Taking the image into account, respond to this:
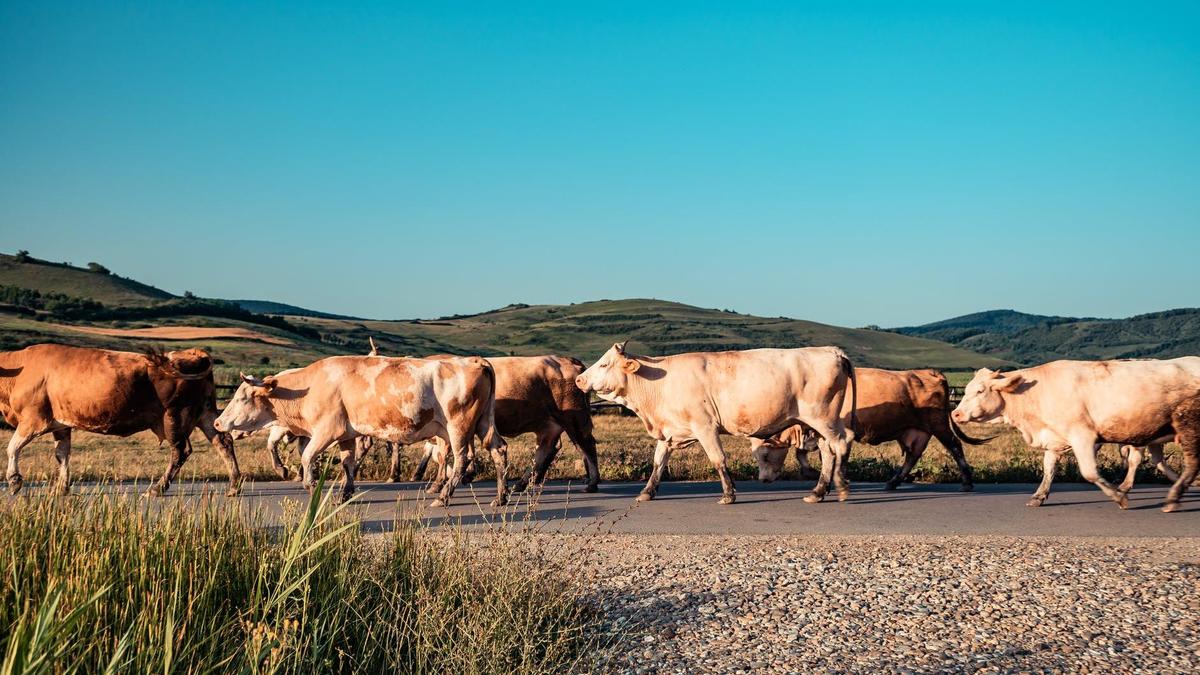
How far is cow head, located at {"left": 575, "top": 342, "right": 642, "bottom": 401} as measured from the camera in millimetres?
14617

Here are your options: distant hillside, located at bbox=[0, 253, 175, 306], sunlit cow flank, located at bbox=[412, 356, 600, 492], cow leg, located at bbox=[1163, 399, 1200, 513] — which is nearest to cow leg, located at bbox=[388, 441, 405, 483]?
sunlit cow flank, located at bbox=[412, 356, 600, 492]

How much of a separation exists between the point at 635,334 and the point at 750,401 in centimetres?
13445

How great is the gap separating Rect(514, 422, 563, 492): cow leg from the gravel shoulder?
4.59 metres

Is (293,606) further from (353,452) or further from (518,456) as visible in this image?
(518,456)

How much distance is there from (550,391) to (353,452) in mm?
3136

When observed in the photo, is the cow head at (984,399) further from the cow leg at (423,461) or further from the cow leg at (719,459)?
the cow leg at (423,461)

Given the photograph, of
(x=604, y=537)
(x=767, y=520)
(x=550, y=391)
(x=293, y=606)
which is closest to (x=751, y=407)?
(x=767, y=520)

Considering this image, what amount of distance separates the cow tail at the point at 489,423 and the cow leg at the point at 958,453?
23.1ft

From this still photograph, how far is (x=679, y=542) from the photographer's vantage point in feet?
32.8

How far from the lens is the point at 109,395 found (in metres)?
13.7

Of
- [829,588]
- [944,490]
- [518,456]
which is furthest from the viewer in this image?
[518,456]

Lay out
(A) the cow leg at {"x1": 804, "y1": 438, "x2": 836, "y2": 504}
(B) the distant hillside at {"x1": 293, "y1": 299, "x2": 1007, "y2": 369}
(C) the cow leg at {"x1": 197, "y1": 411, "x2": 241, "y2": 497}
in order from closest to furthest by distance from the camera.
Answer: (A) the cow leg at {"x1": 804, "y1": 438, "x2": 836, "y2": 504} → (C) the cow leg at {"x1": 197, "y1": 411, "x2": 241, "y2": 497} → (B) the distant hillside at {"x1": 293, "y1": 299, "x2": 1007, "y2": 369}

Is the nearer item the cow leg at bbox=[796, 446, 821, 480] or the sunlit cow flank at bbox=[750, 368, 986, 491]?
the sunlit cow flank at bbox=[750, 368, 986, 491]

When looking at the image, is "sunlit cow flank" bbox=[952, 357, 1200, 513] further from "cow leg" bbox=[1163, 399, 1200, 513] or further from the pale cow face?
the pale cow face
